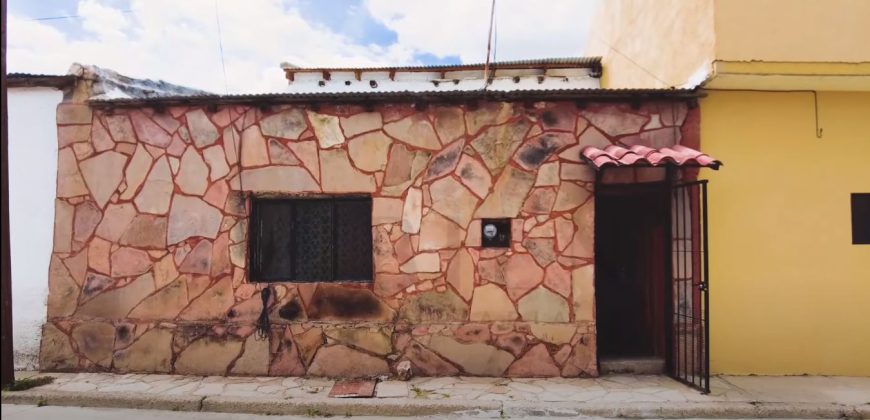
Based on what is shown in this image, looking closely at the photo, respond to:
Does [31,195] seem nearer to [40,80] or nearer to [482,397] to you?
[40,80]

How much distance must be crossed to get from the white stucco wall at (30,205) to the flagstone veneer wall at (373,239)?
199 millimetres

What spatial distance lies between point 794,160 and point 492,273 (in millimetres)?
4120

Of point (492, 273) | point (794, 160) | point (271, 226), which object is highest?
point (794, 160)

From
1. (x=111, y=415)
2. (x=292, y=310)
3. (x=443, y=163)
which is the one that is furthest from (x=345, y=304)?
(x=111, y=415)

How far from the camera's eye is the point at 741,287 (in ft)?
21.8

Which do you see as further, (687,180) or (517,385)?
(687,180)

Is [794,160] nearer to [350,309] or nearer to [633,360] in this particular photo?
[633,360]

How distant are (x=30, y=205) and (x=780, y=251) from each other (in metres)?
9.63

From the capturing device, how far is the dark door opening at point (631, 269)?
6.84 metres

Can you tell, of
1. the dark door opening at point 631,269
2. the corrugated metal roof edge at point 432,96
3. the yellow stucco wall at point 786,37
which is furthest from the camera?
the dark door opening at point 631,269

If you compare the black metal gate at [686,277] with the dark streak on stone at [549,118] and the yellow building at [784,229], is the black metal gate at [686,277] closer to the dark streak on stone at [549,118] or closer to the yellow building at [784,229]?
the yellow building at [784,229]

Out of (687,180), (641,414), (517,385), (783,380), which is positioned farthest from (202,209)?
(783,380)

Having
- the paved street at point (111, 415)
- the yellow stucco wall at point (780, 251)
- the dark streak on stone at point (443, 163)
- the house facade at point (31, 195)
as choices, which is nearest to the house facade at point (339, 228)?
the dark streak on stone at point (443, 163)

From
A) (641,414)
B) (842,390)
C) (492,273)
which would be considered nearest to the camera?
(641,414)
